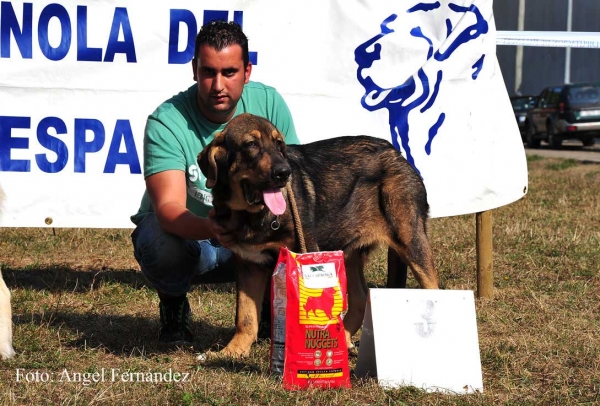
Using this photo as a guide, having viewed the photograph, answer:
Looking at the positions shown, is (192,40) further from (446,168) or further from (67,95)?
(446,168)

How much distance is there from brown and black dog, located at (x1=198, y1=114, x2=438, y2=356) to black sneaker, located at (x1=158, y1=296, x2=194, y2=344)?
1.90ft

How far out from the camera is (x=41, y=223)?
5.86m

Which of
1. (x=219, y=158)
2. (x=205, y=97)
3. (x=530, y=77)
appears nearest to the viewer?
(x=219, y=158)

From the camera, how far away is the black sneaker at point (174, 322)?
16.0 ft

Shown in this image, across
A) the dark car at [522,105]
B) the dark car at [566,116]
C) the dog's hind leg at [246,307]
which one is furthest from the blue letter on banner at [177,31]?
the dark car at [522,105]

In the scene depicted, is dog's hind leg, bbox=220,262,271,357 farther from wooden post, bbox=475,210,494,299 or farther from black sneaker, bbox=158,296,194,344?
wooden post, bbox=475,210,494,299

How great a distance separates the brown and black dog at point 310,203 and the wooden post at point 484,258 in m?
1.44

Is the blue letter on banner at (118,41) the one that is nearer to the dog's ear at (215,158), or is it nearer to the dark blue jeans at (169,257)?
the dark blue jeans at (169,257)

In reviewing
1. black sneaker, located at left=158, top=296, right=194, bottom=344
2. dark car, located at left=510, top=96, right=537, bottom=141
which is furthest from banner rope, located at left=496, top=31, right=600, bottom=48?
dark car, located at left=510, top=96, right=537, bottom=141

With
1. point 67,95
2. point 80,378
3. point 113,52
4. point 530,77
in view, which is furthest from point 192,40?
point 530,77

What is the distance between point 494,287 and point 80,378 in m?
3.37

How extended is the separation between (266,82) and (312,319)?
263 cm

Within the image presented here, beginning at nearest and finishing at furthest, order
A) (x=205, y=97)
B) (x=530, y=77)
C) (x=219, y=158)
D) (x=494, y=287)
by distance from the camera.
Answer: (x=219, y=158) < (x=205, y=97) < (x=494, y=287) < (x=530, y=77)

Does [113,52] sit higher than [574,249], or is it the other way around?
[113,52]
